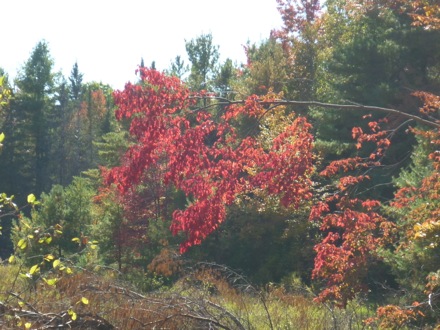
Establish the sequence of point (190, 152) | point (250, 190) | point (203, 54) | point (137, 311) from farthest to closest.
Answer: point (203, 54), point (250, 190), point (137, 311), point (190, 152)

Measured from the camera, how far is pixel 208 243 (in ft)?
78.8

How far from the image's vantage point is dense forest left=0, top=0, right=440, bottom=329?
8.83 metres

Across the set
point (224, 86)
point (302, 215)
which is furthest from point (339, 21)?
point (302, 215)

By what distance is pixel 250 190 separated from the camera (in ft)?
69.9

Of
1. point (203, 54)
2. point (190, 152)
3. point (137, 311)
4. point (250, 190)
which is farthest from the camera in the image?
point (203, 54)

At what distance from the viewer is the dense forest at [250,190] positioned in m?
8.83

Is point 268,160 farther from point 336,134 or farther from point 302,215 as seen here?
point 336,134

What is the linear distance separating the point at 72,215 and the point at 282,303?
42.3 ft

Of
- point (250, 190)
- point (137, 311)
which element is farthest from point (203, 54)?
point (137, 311)

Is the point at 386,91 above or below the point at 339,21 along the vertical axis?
below

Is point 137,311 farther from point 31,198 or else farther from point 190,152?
point 31,198

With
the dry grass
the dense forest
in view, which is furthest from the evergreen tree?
the dry grass

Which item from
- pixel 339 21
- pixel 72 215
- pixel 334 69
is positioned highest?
pixel 339 21

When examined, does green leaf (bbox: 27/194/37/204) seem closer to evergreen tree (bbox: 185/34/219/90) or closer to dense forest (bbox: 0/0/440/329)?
dense forest (bbox: 0/0/440/329)
